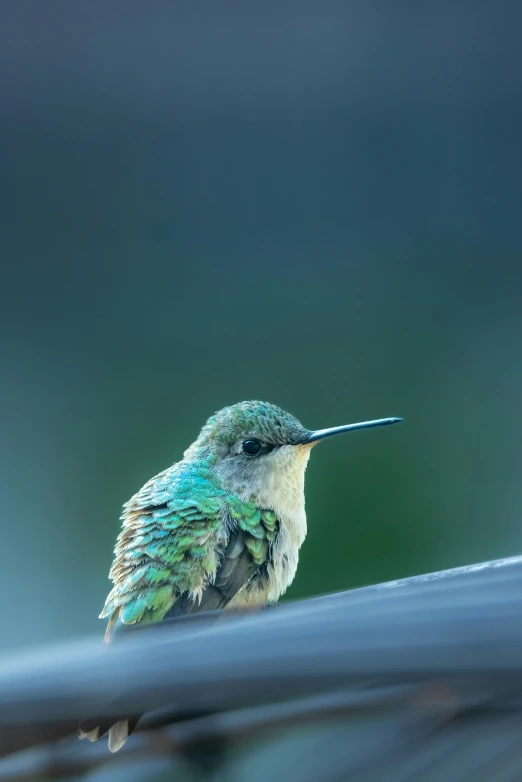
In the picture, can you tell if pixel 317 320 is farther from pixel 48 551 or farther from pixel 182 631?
pixel 182 631

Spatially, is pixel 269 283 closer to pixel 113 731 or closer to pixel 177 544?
pixel 177 544

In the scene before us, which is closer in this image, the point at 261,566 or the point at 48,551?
the point at 261,566

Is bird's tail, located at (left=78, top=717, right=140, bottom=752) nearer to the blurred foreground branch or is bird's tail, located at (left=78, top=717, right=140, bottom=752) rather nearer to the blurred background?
the blurred foreground branch

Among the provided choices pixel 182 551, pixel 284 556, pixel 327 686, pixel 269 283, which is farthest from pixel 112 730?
pixel 269 283

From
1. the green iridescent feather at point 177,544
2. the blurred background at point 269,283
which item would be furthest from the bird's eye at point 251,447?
the blurred background at point 269,283

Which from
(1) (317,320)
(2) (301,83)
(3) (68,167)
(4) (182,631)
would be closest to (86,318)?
(3) (68,167)

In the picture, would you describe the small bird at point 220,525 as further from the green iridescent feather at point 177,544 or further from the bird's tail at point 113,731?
the bird's tail at point 113,731
